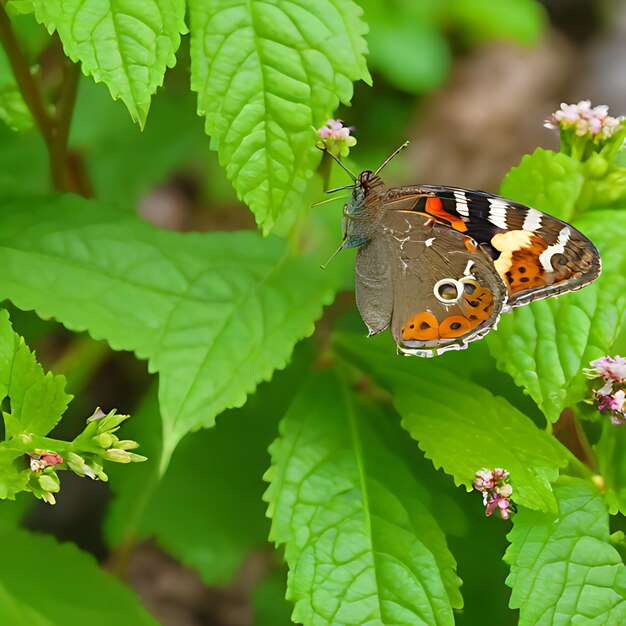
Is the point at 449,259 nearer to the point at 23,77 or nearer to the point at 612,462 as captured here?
the point at 612,462

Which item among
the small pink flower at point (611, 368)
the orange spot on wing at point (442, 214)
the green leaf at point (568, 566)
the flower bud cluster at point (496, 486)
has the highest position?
the orange spot on wing at point (442, 214)

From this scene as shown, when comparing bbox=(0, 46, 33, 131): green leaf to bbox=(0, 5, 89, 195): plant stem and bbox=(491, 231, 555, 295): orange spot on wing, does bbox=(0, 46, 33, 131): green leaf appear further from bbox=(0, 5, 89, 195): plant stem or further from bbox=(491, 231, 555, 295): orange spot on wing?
bbox=(491, 231, 555, 295): orange spot on wing

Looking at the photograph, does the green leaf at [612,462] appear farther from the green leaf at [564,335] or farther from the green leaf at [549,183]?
the green leaf at [549,183]

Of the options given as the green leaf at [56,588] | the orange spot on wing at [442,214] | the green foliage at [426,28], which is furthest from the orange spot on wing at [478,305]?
the green foliage at [426,28]

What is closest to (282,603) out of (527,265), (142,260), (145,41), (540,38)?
(142,260)

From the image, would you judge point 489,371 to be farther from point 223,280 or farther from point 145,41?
point 145,41

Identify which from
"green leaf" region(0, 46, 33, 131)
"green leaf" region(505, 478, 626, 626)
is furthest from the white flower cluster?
"green leaf" region(0, 46, 33, 131)
